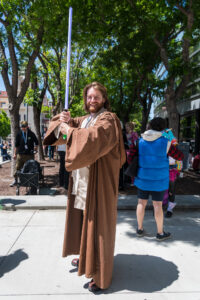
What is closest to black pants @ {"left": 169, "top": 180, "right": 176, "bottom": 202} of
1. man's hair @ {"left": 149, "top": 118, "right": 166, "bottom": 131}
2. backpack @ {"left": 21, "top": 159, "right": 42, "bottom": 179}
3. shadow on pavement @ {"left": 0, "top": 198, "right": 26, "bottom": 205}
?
man's hair @ {"left": 149, "top": 118, "right": 166, "bottom": 131}

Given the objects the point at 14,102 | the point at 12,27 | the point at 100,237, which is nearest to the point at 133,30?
the point at 12,27

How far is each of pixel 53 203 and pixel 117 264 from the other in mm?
2716

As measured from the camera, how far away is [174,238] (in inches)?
151

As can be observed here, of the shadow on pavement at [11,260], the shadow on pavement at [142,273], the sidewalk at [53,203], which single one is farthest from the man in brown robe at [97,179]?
the sidewalk at [53,203]

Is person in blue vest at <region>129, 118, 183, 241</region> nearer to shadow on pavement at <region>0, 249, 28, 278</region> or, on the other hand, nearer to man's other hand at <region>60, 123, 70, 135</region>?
man's other hand at <region>60, 123, 70, 135</region>

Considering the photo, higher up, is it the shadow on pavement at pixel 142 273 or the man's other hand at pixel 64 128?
the man's other hand at pixel 64 128

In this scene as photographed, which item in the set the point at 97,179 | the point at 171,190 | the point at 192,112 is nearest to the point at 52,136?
the point at 97,179

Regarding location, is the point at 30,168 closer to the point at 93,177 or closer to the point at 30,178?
the point at 30,178

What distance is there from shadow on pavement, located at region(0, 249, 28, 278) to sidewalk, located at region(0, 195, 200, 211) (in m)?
1.99

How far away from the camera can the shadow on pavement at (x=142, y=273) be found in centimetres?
258

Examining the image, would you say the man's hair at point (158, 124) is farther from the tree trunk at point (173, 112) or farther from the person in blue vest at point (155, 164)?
the tree trunk at point (173, 112)

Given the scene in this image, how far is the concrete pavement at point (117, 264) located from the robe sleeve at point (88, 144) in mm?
1383

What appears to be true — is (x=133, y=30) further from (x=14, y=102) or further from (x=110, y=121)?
(x=110, y=121)

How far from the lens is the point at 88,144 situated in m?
2.01
